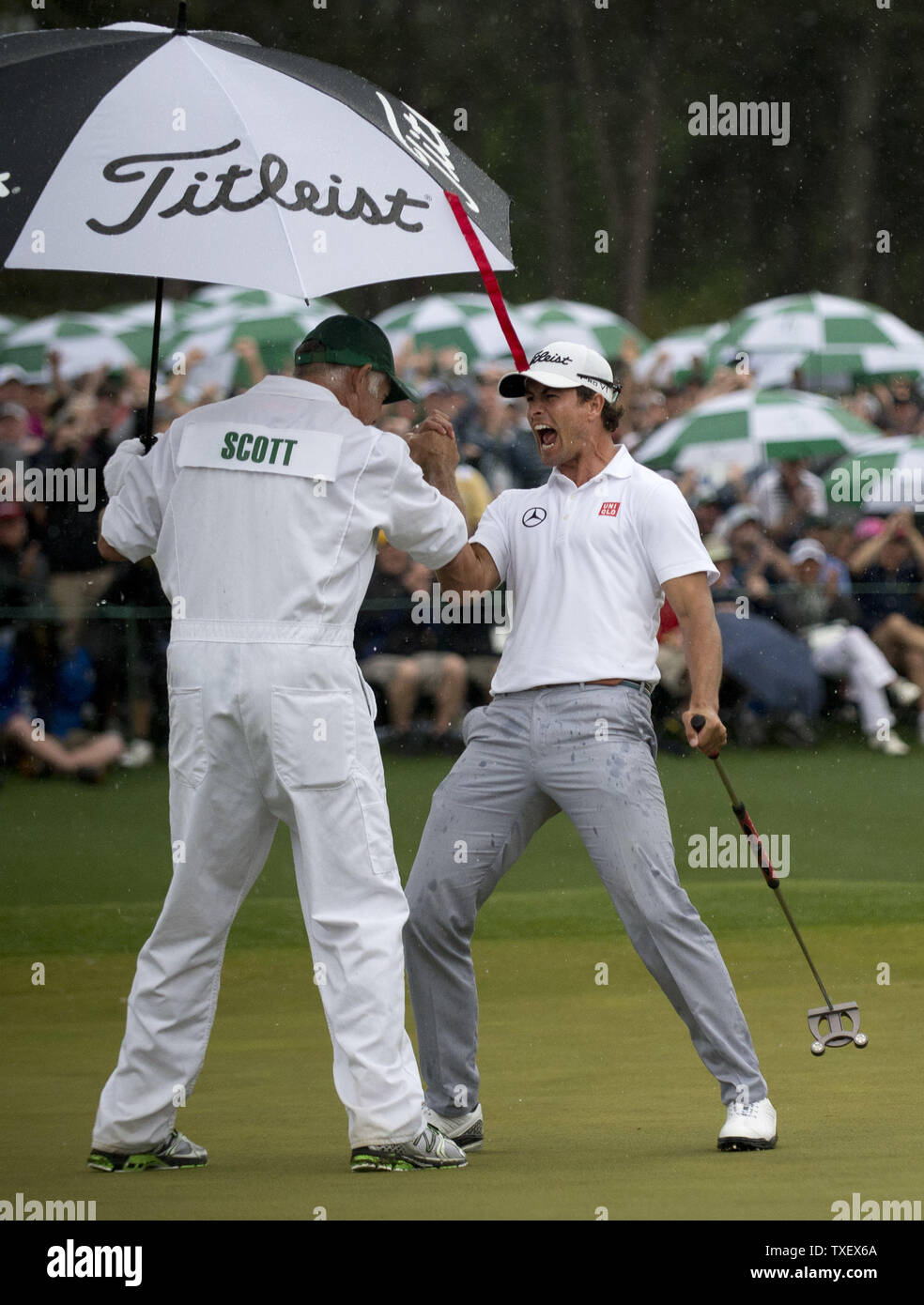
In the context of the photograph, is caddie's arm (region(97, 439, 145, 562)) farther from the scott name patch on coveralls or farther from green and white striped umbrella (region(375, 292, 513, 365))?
green and white striped umbrella (region(375, 292, 513, 365))

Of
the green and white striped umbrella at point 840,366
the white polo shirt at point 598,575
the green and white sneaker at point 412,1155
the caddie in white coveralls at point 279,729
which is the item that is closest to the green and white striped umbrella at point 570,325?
the green and white striped umbrella at point 840,366

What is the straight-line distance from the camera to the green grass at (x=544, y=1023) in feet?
16.2

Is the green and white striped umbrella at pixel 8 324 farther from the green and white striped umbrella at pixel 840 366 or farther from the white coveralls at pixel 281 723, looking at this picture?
the white coveralls at pixel 281 723

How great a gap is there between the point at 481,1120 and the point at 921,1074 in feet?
4.50

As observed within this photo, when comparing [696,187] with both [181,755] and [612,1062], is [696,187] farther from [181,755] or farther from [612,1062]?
[181,755]

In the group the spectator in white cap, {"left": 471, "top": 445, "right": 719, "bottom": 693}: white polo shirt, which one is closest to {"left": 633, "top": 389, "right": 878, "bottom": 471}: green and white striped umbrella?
the spectator in white cap

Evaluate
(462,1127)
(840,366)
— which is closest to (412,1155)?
(462,1127)

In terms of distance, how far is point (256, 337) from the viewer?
15.6 meters

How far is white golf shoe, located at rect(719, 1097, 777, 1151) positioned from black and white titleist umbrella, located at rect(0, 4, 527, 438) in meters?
2.01

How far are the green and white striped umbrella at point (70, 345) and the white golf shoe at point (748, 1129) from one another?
903 cm

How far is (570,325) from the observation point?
47.1 feet

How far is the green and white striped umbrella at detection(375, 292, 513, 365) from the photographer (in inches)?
608

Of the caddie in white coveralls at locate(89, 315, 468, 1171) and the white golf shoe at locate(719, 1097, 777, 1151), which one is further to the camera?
the white golf shoe at locate(719, 1097, 777, 1151)
